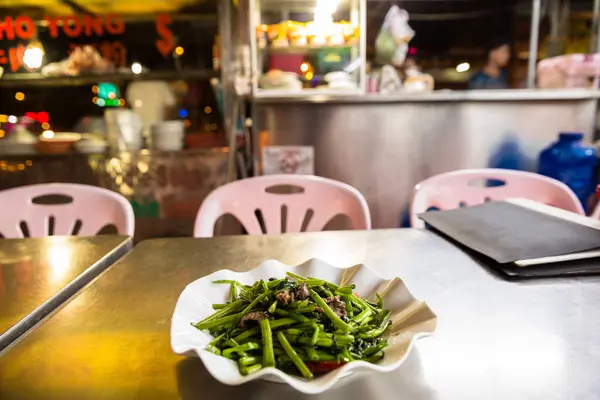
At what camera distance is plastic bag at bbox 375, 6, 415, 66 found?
3.34 meters

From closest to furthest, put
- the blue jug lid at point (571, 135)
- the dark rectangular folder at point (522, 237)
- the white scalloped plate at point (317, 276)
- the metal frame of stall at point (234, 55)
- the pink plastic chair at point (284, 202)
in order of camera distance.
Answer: the white scalloped plate at point (317, 276), the dark rectangular folder at point (522, 237), the pink plastic chair at point (284, 202), the blue jug lid at point (571, 135), the metal frame of stall at point (234, 55)

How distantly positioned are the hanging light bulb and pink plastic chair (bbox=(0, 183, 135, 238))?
2.46 meters

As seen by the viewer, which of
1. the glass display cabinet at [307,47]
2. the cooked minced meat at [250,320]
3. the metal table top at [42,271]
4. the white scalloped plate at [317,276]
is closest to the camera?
the white scalloped plate at [317,276]

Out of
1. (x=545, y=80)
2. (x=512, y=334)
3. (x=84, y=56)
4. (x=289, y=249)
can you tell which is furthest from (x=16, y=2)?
(x=512, y=334)

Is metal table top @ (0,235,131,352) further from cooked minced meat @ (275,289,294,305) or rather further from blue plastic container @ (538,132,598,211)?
blue plastic container @ (538,132,598,211)

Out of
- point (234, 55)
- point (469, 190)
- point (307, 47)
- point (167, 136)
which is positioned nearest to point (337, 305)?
point (469, 190)

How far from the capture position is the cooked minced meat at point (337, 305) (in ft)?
2.39

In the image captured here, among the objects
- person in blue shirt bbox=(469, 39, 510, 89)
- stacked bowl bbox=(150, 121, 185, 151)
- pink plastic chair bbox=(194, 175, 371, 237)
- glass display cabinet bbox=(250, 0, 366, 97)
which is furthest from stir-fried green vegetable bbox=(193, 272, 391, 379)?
person in blue shirt bbox=(469, 39, 510, 89)

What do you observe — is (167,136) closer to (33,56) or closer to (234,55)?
(234,55)

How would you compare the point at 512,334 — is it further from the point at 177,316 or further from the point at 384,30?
the point at 384,30

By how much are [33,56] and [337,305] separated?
12.9 ft

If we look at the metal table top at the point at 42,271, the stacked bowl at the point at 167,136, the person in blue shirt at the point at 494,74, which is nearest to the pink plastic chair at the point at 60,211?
the metal table top at the point at 42,271

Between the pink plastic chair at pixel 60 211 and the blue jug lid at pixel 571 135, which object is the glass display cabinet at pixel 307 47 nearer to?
the blue jug lid at pixel 571 135

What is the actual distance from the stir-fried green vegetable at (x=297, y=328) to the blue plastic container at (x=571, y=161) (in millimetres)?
2542
